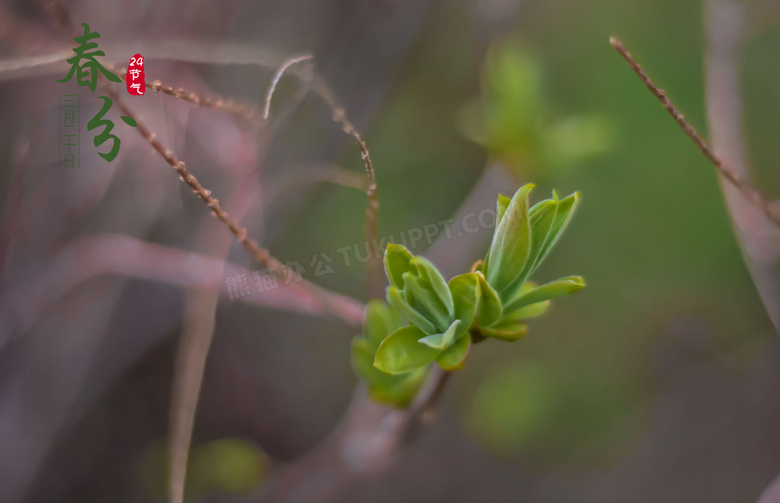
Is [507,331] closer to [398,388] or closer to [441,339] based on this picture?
[441,339]

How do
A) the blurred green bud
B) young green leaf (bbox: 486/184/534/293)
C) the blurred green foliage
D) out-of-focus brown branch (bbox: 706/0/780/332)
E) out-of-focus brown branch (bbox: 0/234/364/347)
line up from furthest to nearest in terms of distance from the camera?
the blurred green foliage
out-of-focus brown branch (bbox: 0/234/364/347)
out-of-focus brown branch (bbox: 706/0/780/332)
the blurred green bud
young green leaf (bbox: 486/184/534/293)

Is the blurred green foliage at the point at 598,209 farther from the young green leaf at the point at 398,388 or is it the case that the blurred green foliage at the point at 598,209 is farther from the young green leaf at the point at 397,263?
the young green leaf at the point at 397,263

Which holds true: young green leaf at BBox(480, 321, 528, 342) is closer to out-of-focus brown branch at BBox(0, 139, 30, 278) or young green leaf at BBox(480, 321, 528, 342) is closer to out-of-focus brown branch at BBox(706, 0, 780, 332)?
out-of-focus brown branch at BBox(706, 0, 780, 332)

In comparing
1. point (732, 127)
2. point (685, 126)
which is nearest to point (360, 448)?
point (685, 126)

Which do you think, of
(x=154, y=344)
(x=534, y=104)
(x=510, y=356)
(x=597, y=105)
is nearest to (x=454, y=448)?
(x=510, y=356)

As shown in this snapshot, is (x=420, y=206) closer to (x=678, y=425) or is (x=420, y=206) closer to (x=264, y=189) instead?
(x=264, y=189)

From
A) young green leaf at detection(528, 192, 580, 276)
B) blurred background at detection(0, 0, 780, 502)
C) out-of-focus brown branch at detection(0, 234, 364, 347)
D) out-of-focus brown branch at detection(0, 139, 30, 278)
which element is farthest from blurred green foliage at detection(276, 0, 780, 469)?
young green leaf at detection(528, 192, 580, 276)

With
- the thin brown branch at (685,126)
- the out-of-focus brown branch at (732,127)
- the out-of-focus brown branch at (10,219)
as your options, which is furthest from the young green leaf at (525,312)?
the out-of-focus brown branch at (10,219)
